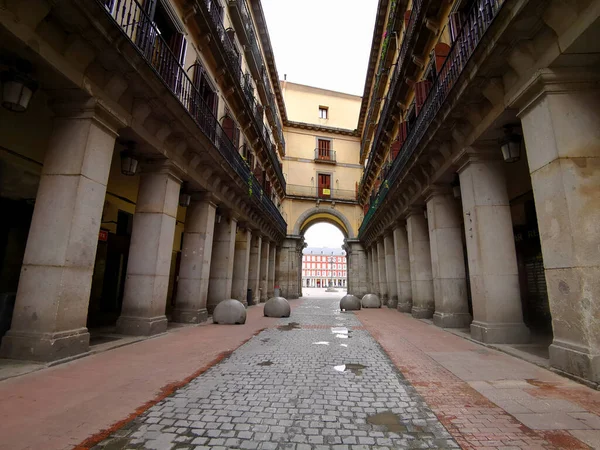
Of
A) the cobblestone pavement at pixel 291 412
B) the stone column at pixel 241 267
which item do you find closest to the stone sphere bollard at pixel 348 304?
the stone column at pixel 241 267

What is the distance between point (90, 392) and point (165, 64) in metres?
7.13

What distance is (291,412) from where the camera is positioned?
119 inches

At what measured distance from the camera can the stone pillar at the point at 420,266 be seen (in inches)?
442

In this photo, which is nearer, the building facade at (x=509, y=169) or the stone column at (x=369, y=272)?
Result: the building facade at (x=509, y=169)

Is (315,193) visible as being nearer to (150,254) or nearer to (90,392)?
(150,254)

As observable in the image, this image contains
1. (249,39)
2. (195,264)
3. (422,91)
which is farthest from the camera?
(249,39)

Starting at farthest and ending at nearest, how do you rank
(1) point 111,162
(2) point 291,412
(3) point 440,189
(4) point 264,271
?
(4) point 264,271, (3) point 440,189, (1) point 111,162, (2) point 291,412

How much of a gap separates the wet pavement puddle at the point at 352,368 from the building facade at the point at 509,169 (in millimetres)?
2764

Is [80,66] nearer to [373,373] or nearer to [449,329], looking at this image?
[373,373]

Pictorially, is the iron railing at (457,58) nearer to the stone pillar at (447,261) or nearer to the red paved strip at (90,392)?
the stone pillar at (447,261)

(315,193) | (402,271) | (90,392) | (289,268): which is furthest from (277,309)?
(315,193)

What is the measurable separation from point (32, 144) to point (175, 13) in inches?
207

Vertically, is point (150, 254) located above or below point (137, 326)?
above

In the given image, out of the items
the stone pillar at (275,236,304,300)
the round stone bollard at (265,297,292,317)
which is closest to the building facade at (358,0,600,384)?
the round stone bollard at (265,297,292,317)
